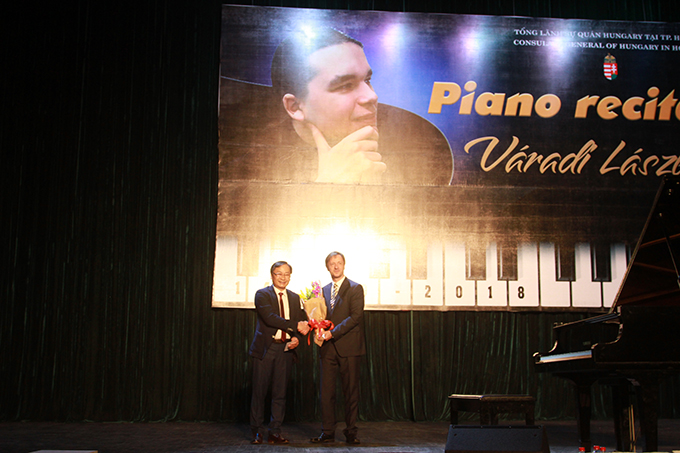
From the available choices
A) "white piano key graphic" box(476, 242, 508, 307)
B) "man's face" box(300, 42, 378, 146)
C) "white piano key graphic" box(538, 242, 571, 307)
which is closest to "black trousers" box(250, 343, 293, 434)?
"white piano key graphic" box(476, 242, 508, 307)

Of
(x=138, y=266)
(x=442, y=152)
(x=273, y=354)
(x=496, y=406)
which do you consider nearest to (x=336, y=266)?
(x=273, y=354)

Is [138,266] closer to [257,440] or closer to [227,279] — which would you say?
[227,279]

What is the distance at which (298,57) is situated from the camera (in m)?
6.26

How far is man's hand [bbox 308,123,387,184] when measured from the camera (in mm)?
6113

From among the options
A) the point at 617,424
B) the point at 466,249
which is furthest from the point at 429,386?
the point at 617,424

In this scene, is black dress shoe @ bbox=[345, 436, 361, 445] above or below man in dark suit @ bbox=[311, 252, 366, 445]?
below

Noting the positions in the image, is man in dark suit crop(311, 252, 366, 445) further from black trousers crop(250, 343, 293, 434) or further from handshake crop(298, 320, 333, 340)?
black trousers crop(250, 343, 293, 434)

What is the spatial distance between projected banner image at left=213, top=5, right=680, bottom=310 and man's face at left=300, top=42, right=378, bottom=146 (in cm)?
1

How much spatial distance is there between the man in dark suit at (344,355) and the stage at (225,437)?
0.59 feet

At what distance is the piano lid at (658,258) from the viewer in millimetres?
3234

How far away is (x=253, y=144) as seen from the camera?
20.1 feet

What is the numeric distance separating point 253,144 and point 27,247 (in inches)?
97.0

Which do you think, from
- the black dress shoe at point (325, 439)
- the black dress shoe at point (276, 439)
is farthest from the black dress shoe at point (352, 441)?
the black dress shoe at point (276, 439)

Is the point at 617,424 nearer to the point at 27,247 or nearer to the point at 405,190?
the point at 405,190
